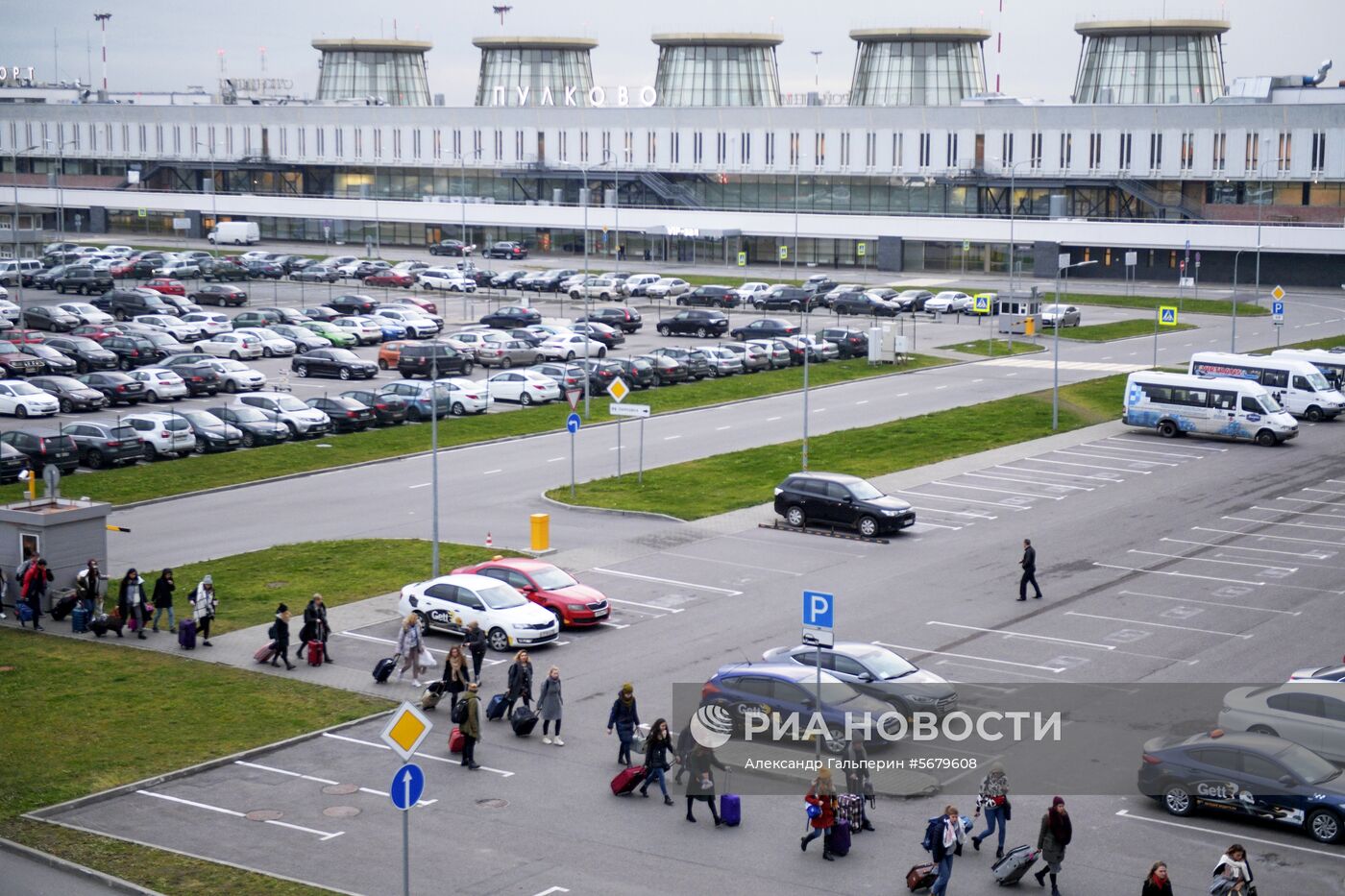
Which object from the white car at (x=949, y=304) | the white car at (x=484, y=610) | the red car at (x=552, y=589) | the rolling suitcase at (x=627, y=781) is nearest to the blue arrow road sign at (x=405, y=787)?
the rolling suitcase at (x=627, y=781)

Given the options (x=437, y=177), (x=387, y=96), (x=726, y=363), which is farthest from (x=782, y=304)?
(x=387, y=96)

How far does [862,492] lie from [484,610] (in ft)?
41.0

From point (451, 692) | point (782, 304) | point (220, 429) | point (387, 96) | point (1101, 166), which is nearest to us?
point (451, 692)

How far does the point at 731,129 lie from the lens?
425ft

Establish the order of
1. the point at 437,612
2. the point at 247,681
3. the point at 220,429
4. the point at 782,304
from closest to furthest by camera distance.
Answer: the point at 247,681, the point at 437,612, the point at 220,429, the point at 782,304

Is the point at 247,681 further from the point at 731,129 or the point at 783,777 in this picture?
the point at 731,129

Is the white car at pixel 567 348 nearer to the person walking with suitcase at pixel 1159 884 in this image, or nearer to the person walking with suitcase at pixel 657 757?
the person walking with suitcase at pixel 657 757

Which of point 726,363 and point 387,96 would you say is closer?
point 726,363

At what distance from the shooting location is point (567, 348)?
230ft

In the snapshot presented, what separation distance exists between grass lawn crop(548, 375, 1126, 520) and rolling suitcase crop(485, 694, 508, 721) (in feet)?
50.8

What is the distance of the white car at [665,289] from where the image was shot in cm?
9688

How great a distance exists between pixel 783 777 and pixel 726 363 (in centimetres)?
4486

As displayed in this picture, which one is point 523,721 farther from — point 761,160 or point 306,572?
point 761,160

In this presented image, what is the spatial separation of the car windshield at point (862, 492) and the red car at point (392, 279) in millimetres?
66989
